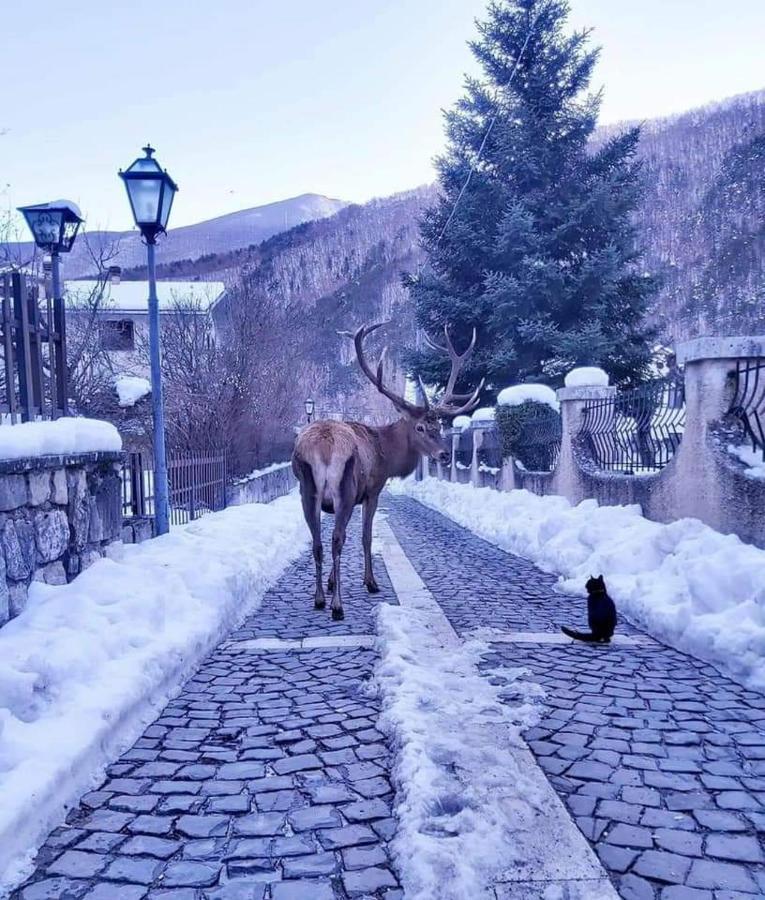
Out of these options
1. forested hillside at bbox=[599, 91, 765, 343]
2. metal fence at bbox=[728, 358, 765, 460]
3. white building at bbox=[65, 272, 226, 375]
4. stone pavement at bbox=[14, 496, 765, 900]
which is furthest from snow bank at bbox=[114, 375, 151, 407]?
forested hillside at bbox=[599, 91, 765, 343]

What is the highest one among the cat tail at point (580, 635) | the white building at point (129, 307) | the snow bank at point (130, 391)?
the white building at point (129, 307)

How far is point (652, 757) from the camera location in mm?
3207

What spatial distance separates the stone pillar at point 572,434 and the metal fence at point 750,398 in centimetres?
376

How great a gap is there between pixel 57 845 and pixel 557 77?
68.2 ft

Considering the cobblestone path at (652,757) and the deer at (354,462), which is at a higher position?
the deer at (354,462)

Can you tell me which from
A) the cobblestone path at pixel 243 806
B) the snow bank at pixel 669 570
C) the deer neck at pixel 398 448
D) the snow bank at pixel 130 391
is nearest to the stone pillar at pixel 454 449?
the snow bank at pixel 130 391

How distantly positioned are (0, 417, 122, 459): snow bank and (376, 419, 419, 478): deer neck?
305 cm

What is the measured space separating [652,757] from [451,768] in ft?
3.22

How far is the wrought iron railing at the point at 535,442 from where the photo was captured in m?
13.9

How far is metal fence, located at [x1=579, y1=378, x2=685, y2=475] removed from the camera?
8359 millimetres

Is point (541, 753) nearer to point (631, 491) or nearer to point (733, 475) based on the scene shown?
point (733, 475)

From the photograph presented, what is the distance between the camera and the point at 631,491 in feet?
29.5

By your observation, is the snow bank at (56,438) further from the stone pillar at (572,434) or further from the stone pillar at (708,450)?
the stone pillar at (572,434)

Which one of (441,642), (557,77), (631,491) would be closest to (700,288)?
(557,77)
